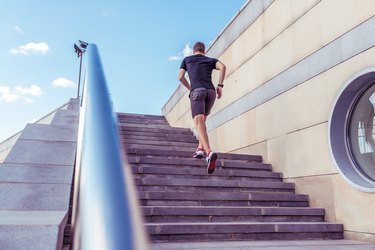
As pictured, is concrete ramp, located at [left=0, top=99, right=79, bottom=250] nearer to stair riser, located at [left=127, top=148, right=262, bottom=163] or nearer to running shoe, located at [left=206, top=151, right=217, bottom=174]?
stair riser, located at [left=127, top=148, right=262, bottom=163]

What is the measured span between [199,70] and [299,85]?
1645mm

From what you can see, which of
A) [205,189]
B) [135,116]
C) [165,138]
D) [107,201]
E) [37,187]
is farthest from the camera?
[135,116]

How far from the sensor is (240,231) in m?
4.02

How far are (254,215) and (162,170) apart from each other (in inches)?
60.2

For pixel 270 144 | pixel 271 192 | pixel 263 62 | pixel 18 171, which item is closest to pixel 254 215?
pixel 271 192

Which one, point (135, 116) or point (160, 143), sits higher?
point (135, 116)

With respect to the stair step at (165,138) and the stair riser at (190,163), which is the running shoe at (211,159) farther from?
the stair step at (165,138)

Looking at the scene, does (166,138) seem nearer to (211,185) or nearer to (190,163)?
(190,163)

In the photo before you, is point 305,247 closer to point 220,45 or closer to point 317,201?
point 317,201

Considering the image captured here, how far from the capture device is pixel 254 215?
14.9 feet

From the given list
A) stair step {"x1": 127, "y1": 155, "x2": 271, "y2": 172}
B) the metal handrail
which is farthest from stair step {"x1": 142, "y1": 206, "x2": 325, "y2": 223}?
the metal handrail

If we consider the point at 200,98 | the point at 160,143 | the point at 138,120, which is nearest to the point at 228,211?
the point at 200,98

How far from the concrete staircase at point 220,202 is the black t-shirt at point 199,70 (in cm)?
126

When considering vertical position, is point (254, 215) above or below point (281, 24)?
below
